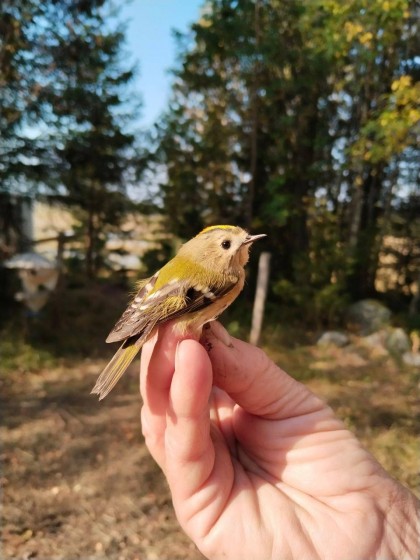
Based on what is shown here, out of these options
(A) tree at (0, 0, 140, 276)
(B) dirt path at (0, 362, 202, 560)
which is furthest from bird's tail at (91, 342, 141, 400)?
(A) tree at (0, 0, 140, 276)

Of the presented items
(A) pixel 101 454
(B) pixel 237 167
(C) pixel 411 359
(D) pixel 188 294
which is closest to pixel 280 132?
(B) pixel 237 167

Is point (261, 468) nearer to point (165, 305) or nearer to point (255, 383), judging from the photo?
point (255, 383)

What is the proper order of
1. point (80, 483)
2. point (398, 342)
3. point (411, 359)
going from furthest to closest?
point (398, 342), point (411, 359), point (80, 483)

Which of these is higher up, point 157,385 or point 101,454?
point 157,385

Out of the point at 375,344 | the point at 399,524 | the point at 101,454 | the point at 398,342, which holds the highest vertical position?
the point at 399,524

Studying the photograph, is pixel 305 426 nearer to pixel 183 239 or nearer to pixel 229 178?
pixel 183 239

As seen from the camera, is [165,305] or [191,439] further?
[165,305]

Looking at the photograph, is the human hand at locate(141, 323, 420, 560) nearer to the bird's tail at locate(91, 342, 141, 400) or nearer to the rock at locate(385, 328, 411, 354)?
the bird's tail at locate(91, 342, 141, 400)
